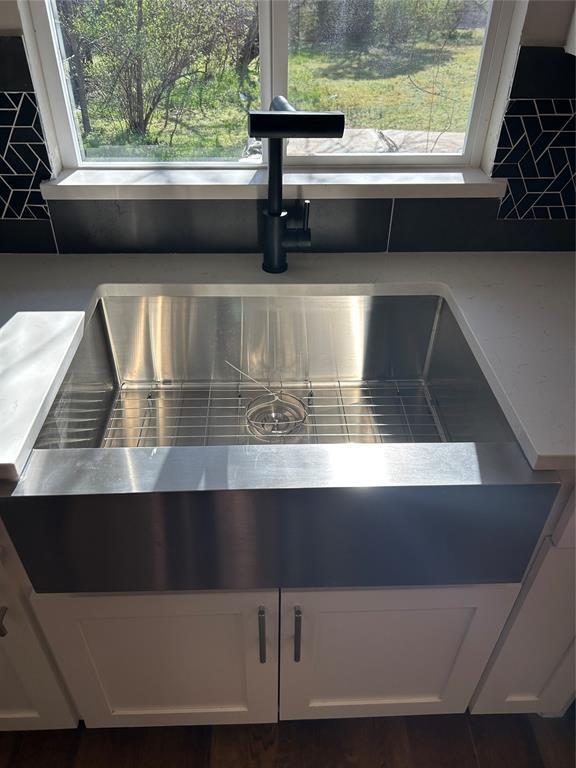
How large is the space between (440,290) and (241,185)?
0.49 m

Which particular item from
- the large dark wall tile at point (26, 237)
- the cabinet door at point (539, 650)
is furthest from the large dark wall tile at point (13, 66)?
the cabinet door at point (539, 650)

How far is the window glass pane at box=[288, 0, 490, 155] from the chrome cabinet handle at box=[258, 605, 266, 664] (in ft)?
3.25

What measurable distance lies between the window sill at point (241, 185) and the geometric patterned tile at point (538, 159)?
0.04 meters

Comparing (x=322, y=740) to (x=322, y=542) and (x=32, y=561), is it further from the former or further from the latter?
(x=32, y=561)

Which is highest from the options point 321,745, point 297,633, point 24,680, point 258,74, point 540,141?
point 258,74

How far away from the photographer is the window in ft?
3.92

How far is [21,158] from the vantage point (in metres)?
1.25

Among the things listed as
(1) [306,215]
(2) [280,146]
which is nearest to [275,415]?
(1) [306,215]

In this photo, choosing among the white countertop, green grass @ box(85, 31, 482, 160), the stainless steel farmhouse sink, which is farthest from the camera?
green grass @ box(85, 31, 482, 160)

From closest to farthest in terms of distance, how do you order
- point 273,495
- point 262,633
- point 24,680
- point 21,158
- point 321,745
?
point 273,495 → point 262,633 → point 24,680 → point 21,158 → point 321,745

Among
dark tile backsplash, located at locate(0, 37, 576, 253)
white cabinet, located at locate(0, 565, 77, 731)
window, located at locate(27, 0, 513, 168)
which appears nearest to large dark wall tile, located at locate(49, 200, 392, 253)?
dark tile backsplash, located at locate(0, 37, 576, 253)

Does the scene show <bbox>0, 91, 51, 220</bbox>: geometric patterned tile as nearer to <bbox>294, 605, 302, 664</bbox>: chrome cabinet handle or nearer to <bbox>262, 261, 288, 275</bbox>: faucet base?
<bbox>262, 261, 288, 275</bbox>: faucet base

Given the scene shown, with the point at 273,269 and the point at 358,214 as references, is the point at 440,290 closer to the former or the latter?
the point at 358,214

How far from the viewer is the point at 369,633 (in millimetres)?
→ 1078
